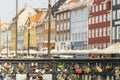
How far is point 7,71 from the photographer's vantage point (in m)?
9.44

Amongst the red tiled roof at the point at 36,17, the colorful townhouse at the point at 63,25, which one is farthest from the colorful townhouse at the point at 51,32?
the red tiled roof at the point at 36,17

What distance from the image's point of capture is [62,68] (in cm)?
880

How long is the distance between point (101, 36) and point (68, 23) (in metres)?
16.0

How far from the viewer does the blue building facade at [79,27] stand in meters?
80.4

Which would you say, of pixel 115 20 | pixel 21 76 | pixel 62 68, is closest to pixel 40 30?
pixel 115 20

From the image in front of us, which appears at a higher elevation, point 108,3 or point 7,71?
point 108,3

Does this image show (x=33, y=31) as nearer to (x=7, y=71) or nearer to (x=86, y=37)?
(x=86, y=37)

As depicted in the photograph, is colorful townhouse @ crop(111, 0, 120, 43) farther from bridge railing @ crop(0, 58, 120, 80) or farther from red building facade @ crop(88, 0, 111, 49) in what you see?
bridge railing @ crop(0, 58, 120, 80)

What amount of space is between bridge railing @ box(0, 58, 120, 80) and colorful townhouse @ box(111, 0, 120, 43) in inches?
2227

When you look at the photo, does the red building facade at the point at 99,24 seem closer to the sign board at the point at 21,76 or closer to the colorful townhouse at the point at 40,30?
the colorful townhouse at the point at 40,30

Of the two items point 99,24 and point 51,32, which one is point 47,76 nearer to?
point 99,24

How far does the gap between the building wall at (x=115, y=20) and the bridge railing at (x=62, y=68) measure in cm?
5655

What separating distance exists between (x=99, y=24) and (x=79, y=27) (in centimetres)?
1086

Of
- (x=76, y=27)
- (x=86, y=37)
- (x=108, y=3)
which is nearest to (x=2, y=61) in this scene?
(x=108, y=3)
